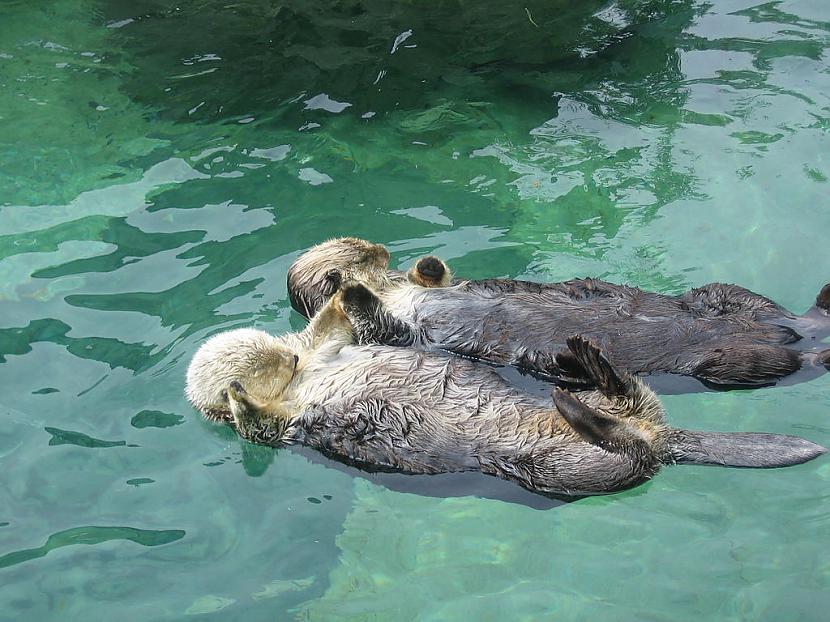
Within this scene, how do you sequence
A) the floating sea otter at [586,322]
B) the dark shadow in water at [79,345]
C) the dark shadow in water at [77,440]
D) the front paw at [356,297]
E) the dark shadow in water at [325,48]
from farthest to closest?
the dark shadow in water at [325,48] → the dark shadow in water at [79,345] → the front paw at [356,297] → the dark shadow in water at [77,440] → the floating sea otter at [586,322]

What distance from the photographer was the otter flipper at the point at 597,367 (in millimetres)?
4188

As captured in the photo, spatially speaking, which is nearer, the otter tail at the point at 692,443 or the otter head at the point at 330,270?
the otter tail at the point at 692,443

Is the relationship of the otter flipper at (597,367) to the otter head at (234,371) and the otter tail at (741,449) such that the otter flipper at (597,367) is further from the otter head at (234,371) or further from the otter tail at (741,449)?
the otter head at (234,371)

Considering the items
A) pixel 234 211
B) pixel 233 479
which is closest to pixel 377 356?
pixel 233 479

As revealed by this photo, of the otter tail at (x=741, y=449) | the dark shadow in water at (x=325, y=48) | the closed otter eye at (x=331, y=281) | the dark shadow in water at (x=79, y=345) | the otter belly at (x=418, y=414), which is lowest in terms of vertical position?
the otter tail at (x=741, y=449)

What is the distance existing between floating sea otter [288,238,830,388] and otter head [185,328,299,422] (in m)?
0.61

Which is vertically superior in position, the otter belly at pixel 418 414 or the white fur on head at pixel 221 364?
the white fur on head at pixel 221 364

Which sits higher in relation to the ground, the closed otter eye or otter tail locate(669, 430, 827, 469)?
the closed otter eye

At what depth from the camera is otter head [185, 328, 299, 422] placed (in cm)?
461

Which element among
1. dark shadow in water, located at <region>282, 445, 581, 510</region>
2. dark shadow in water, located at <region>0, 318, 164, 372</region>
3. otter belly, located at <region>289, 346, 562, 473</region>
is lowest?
dark shadow in water, located at <region>282, 445, 581, 510</region>

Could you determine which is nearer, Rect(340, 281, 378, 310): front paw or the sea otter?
the sea otter

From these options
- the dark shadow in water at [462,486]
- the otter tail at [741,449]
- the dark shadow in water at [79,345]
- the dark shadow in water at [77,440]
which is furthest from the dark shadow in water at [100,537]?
the otter tail at [741,449]

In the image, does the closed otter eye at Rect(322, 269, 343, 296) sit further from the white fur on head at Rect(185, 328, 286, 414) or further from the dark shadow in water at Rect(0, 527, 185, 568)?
the dark shadow in water at Rect(0, 527, 185, 568)

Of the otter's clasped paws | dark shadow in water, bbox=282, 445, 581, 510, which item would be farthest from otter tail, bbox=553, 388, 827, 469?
the otter's clasped paws
